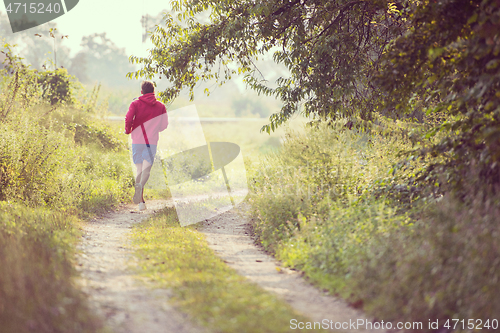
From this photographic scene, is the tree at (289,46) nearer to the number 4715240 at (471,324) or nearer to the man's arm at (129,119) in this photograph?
→ the man's arm at (129,119)

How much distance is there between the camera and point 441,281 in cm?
325

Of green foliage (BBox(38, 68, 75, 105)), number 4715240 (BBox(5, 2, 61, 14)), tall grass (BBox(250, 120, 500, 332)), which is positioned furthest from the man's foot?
number 4715240 (BBox(5, 2, 61, 14))

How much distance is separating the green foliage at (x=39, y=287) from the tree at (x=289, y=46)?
14.6 ft

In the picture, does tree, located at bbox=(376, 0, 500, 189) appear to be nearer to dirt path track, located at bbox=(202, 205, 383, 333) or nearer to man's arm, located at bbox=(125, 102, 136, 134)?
dirt path track, located at bbox=(202, 205, 383, 333)

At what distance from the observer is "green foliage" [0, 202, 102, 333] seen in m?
2.76

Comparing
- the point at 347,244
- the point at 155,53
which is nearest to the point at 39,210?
the point at 155,53

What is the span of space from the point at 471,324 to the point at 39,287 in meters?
3.40

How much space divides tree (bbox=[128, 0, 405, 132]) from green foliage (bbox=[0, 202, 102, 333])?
445cm

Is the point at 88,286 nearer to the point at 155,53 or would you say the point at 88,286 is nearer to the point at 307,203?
the point at 307,203

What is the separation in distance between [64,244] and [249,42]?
5414mm

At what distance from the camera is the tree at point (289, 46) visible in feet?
24.7

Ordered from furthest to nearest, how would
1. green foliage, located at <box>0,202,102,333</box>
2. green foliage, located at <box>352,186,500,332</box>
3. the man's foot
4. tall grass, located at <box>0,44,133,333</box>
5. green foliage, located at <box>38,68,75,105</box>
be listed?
green foliage, located at <box>38,68,75,105</box> → the man's foot → green foliage, located at <box>352,186,500,332</box> → tall grass, located at <box>0,44,133,333</box> → green foliage, located at <box>0,202,102,333</box>

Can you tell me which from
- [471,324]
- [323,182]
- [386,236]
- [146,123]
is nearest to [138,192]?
[146,123]

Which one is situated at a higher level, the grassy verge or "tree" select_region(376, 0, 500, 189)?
"tree" select_region(376, 0, 500, 189)
